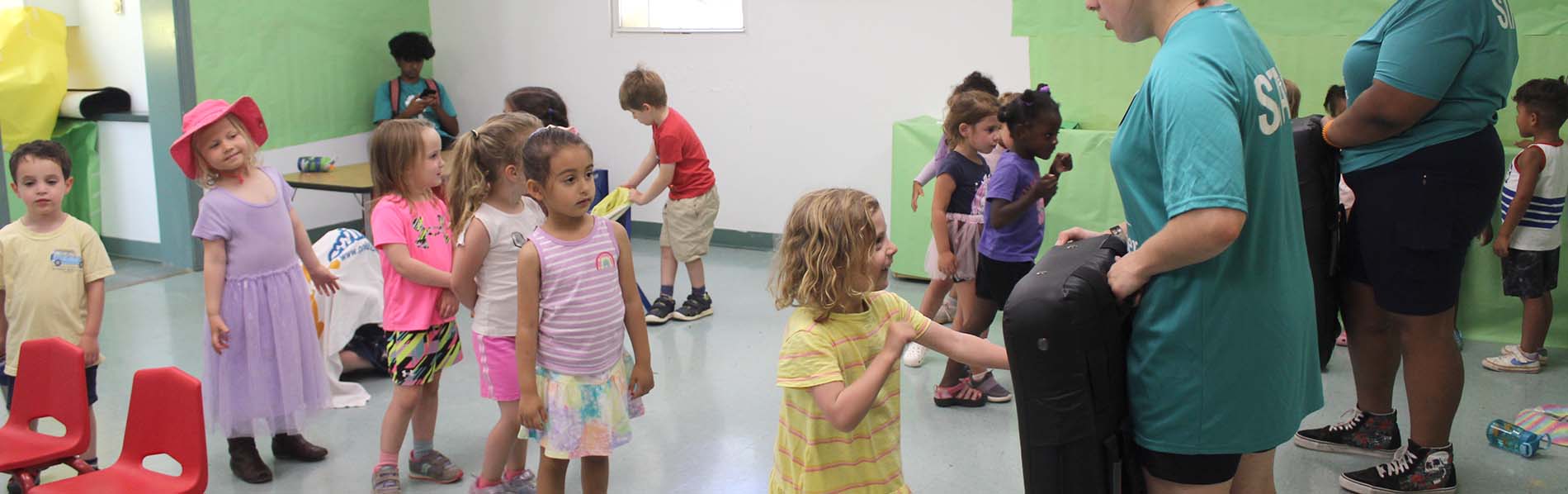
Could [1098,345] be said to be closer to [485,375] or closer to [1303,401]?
[1303,401]

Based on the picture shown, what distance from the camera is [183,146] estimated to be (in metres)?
3.23

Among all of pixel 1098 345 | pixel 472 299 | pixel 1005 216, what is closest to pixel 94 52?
pixel 472 299

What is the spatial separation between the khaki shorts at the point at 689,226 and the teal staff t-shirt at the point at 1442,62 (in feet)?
9.92

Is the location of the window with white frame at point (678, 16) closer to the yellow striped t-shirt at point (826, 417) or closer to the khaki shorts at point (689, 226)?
the khaki shorts at point (689, 226)

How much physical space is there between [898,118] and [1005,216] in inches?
108

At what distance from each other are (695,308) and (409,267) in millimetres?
2332

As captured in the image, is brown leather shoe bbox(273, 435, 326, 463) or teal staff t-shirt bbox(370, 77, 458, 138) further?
teal staff t-shirt bbox(370, 77, 458, 138)

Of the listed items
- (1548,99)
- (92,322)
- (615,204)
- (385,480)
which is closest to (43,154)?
(92,322)

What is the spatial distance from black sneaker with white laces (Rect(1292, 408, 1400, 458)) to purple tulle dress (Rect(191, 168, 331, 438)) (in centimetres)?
290

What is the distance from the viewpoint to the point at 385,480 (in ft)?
11.0

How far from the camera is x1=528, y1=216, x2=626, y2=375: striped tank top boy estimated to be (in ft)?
8.93

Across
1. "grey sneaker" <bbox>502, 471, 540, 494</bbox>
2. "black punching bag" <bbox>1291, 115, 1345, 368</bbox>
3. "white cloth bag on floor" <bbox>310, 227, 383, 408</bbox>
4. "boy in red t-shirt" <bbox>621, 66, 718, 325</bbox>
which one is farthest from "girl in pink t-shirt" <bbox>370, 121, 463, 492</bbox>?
"black punching bag" <bbox>1291, 115, 1345, 368</bbox>

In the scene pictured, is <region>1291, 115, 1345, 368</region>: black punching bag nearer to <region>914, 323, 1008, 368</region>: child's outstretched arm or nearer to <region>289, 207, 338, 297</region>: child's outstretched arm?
<region>914, 323, 1008, 368</region>: child's outstretched arm

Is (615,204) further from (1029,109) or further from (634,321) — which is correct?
(634,321)
